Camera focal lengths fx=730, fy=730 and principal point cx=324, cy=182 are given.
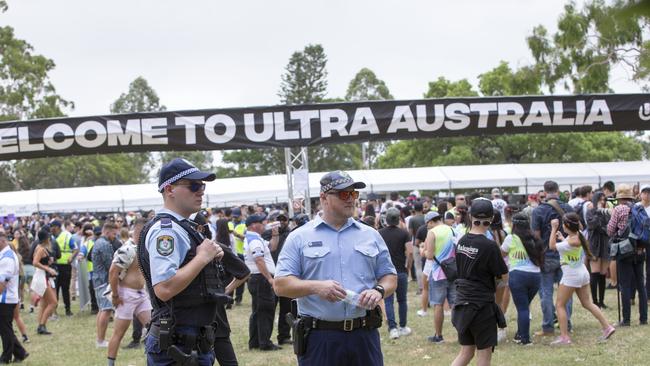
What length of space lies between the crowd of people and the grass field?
242 mm

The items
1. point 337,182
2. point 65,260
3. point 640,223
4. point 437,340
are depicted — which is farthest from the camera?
point 65,260

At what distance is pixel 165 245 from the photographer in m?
3.81

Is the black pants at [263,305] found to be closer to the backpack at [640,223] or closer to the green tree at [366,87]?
the backpack at [640,223]

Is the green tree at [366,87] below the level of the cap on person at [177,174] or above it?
above

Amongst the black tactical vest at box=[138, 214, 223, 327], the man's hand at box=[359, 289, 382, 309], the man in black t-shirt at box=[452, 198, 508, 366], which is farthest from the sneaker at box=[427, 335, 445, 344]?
the black tactical vest at box=[138, 214, 223, 327]

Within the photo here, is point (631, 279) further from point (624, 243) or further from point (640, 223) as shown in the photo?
point (640, 223)

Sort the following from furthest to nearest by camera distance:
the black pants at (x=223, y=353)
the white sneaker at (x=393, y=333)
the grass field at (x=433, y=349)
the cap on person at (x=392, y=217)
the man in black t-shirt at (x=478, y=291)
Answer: the cap on person at (x=392, y=217)
the white sneaker at (x=393, y=333)
the grass field at (x=433, y=349)
the black pants at (x=223, y=353)
the man in black t-shirt at (x=478, y=291)

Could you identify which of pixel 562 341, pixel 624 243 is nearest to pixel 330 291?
pixel 562 341

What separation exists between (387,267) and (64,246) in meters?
12.6

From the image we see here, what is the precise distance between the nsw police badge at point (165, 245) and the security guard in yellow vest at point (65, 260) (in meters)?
12.1

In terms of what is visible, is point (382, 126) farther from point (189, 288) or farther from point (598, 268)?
point (189, 288)

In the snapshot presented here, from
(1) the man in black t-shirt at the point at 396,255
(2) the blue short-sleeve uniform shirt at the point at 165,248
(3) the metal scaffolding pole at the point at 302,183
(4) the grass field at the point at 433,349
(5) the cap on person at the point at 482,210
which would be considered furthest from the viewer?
(3) the metal scaffolding pole at the point at 302,183

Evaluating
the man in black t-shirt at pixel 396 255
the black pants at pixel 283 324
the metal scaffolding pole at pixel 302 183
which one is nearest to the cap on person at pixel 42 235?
the metal scaffolding pole at pixel 302 183

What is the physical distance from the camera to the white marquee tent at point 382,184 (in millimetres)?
31203
